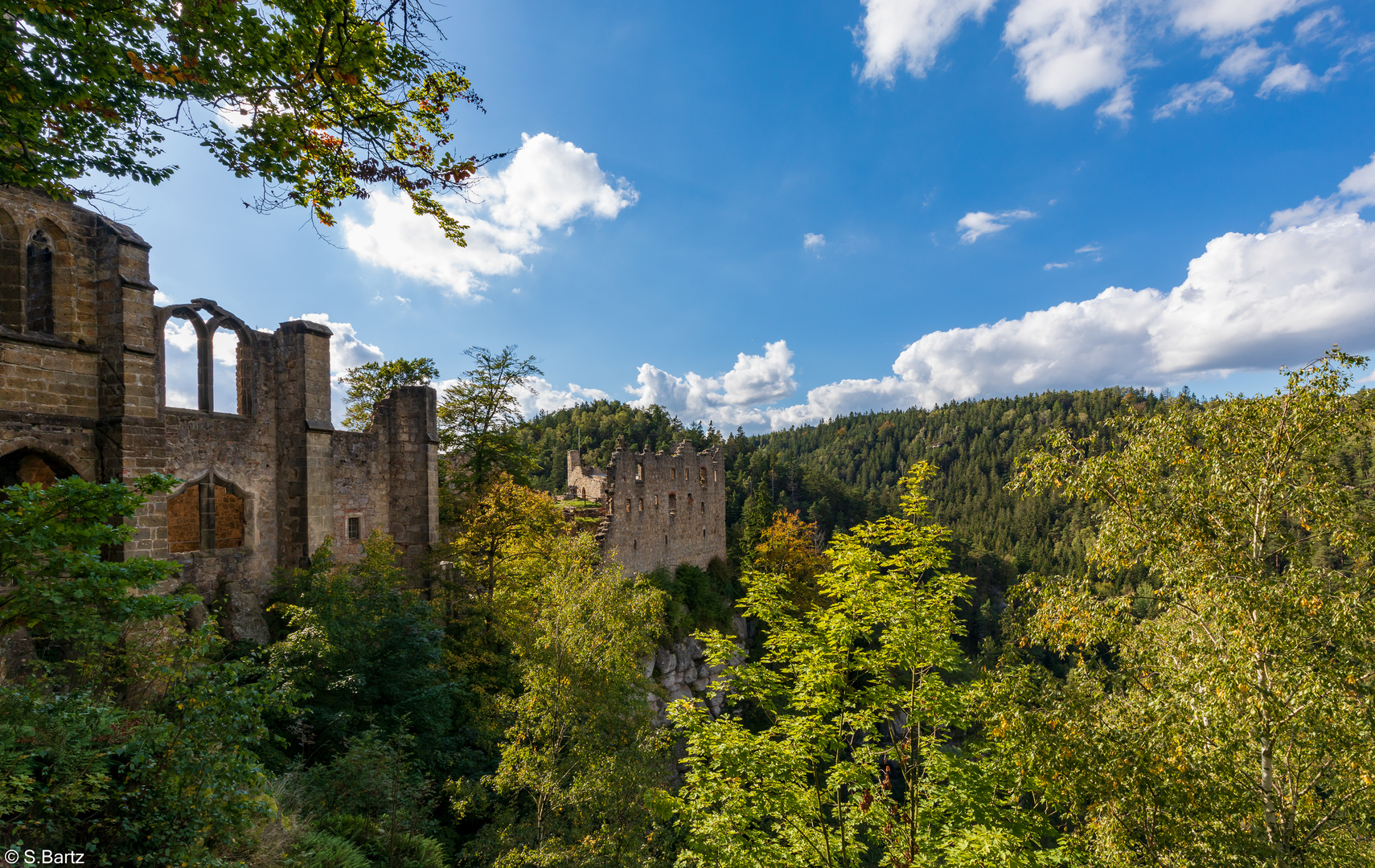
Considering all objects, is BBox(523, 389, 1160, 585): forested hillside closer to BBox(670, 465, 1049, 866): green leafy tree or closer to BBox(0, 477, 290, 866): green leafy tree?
BBox(670, 465, 1049, 866): green leafy tree

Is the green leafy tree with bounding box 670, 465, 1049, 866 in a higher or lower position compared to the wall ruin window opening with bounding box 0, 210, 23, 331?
lower

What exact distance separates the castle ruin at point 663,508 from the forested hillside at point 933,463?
4.00 metres

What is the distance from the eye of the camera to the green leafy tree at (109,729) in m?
5.37

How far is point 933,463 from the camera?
14.4 m

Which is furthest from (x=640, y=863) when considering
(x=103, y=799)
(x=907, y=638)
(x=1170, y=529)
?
(x=1170, y=529)

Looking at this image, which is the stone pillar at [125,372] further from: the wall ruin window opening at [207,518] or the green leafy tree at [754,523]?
the green leafy tree at [754,523]

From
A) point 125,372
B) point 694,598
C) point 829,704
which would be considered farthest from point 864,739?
point 694,598

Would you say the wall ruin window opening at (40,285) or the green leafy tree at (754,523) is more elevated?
the wall ruin window opening at (40,285)

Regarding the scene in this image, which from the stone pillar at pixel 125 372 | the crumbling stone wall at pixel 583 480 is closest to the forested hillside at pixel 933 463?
the crumbling stone wall at pixel 583 480

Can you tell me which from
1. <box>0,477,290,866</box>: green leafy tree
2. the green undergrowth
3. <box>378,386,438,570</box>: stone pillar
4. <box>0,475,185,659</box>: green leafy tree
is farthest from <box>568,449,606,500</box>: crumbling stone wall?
<box>0,475,185,659</box>: green leafy tree

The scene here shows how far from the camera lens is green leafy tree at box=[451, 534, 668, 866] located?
31.4 feet

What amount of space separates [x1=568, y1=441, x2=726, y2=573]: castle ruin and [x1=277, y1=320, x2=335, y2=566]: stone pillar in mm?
10292

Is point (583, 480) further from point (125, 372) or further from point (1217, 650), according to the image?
point (1217, 650)

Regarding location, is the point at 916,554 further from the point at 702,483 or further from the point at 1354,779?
the point at 702,483
